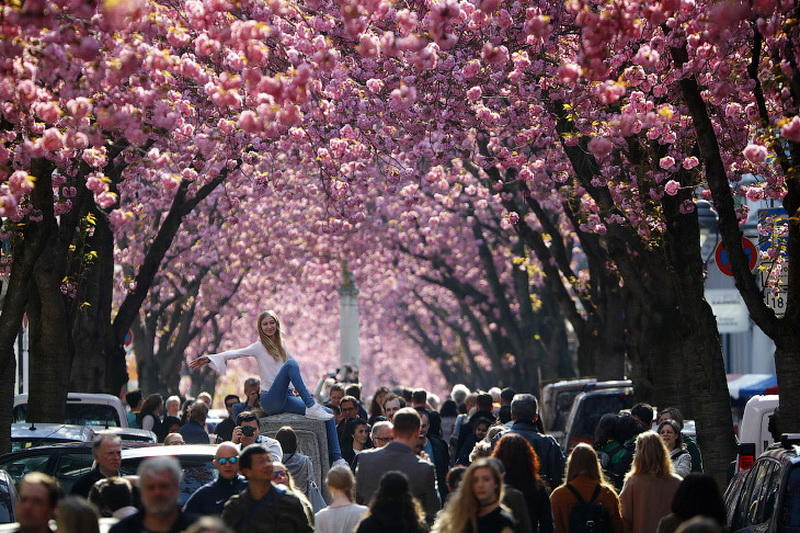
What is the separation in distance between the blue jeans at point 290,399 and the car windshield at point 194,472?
Answer: 7.57 ft

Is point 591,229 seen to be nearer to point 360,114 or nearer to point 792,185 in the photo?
point 360,114

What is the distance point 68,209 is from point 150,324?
72.5 ft

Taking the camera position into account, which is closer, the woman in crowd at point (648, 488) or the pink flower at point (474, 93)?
the woman in crowd at point (648, 488)

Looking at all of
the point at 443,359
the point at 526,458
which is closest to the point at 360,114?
the point at 526,458

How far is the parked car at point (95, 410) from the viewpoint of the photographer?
20.8m

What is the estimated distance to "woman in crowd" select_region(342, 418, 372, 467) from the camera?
627 inches

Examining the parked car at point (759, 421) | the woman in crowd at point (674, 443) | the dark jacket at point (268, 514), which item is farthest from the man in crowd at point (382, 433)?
the parked car at point (759, 421)

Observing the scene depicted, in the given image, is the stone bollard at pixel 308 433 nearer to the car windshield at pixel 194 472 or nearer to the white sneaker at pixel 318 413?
the white sneaker at pixel 318 413

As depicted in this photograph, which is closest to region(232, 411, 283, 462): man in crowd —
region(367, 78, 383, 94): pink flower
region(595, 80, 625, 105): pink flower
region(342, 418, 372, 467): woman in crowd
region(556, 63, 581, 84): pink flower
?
region(342, 418, 372, 467): woman in crowd

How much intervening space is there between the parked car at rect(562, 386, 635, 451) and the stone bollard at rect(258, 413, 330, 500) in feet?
20.0

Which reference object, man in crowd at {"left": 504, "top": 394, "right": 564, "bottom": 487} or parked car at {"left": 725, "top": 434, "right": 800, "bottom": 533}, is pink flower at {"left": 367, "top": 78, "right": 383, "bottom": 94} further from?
parked car at {"left": 725, "top": 434, "right": 800, "bottom": 533}

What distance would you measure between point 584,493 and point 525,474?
467 mm

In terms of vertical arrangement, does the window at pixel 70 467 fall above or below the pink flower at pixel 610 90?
below

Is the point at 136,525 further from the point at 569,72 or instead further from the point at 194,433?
the point at 194,433
